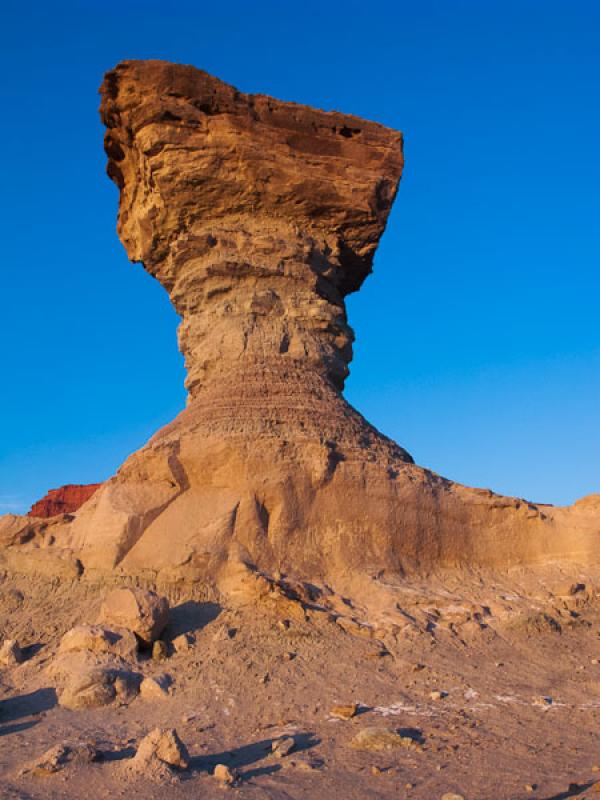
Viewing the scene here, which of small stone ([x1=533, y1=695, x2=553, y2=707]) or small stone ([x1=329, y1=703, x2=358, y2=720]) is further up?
small stone ([x1=329, y1=703, x2=358, y2=720])

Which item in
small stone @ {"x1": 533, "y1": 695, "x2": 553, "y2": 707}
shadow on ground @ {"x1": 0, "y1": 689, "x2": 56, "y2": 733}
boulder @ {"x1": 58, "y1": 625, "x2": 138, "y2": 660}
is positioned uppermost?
boulder @ {"x1": 58, "y1": 625, "x2": 138, "y2": 660}

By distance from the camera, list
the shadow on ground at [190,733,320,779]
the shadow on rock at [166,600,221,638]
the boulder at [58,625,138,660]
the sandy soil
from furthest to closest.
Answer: the shadow on rock at [166,600,221,638] → the boulder at [58,625,138,660] → the shadow on ground at [190,733,320,779] → the sandy soil

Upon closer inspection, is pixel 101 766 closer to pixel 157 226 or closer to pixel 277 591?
pixel 277 591

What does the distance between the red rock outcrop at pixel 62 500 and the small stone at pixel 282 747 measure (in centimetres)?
4029

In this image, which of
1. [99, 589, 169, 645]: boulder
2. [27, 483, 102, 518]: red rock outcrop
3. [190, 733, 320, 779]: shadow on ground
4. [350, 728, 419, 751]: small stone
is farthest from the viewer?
[27, 483, 102, 518]: red rock outcrop

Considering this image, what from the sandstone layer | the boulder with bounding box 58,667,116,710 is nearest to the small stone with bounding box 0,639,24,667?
the boulder with bounding box 58,667,116,710

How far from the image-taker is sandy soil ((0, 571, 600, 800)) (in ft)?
17.3

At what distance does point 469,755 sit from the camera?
584cm

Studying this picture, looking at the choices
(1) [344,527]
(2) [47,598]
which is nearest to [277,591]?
(1) [344,527]

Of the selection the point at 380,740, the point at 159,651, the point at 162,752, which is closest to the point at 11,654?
the point at 159,651

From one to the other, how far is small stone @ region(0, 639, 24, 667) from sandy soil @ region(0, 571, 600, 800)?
0.38ft

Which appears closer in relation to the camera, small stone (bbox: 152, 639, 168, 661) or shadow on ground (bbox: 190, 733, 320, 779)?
shadow on ground (bbox: 190, 733, 320, 779)

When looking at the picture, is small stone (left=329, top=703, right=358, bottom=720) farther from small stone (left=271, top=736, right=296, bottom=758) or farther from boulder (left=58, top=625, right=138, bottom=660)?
boulder (left=58, top=625, right=138, bottom=660)

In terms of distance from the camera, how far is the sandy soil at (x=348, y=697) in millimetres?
5270
